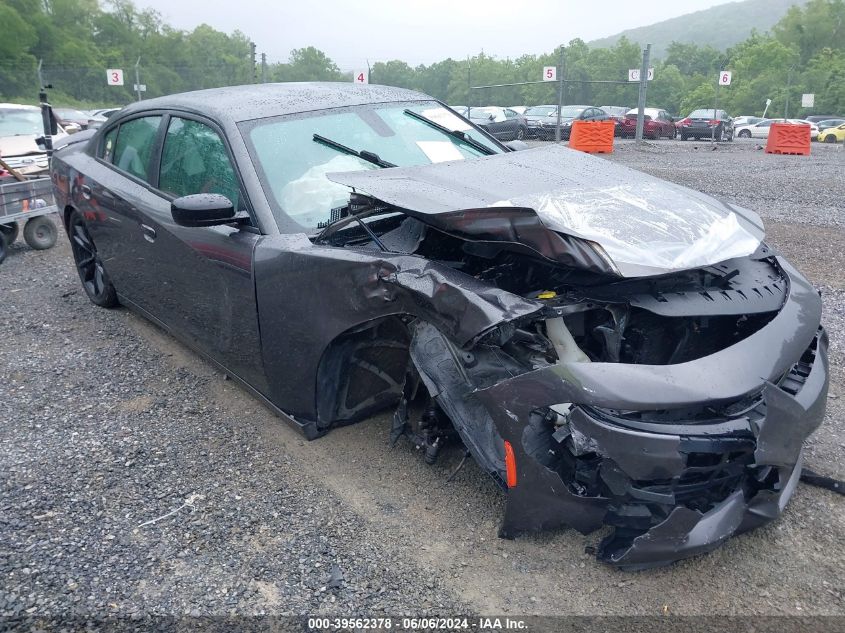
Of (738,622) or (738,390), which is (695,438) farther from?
(738,622)

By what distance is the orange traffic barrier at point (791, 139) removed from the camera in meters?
18.6

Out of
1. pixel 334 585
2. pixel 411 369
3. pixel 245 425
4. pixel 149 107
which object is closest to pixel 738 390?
pixel 411 369

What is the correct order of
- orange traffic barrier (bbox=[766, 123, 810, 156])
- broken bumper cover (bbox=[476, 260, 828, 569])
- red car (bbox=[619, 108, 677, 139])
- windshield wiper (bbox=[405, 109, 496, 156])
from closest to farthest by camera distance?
broken bumper cover (bbox=[476, 260, 828, 569]), windshield wiper (bbox=[405, 109, 496, 156]), orange traffic barrier (bbox=[766, 123, 810, 156]), red car (bbox=[619, 108, 677, 139])

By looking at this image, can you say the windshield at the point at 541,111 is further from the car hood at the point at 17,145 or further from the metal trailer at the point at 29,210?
the metal trailer at the point at 29,210

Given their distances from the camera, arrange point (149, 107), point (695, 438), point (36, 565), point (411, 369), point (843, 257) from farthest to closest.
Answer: point (843, 257) < point (149, 107) < point (411, 369) < point (36, 565) < point (695, 438)

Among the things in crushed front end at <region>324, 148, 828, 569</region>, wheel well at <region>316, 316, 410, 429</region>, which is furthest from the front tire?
crushed front end at <region>324, 148, 828, 569</region>

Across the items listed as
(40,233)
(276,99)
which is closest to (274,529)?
(276,99)

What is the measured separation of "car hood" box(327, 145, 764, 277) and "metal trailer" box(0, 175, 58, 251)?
5.29 metres

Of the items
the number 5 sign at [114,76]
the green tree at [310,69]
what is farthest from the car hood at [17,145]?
the green tree at [310,69]

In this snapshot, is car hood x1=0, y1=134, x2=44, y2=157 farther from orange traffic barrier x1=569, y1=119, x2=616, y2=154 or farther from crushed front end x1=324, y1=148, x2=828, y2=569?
orange traffic barrier x1=569, y1=119, x2=616, y2=154

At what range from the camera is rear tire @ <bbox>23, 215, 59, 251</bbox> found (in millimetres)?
7469

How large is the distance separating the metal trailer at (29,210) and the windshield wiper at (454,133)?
4.54m

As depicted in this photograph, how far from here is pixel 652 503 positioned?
2.20m

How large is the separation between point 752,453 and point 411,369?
138 cm
